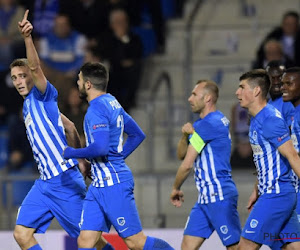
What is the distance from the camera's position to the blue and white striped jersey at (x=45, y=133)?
6.70m

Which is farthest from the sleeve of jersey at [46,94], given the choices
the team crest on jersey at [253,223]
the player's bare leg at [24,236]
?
the team crest on jersey at [253,223]

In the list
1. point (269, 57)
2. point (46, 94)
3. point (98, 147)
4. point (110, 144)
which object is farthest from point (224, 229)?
point (269, 57)

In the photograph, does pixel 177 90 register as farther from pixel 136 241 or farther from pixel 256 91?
pixel 136 241

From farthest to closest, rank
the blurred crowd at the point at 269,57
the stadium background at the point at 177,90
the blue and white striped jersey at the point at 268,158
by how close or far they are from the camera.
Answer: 1. the blurred crowd at the point at 269,57
2. the stadium background at the point at 177,90
3. the blue and white striped jersey at the point at 268,158

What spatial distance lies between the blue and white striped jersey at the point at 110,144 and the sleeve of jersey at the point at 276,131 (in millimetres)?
1087

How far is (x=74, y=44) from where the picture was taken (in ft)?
34.3

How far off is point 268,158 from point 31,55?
6.32 ft

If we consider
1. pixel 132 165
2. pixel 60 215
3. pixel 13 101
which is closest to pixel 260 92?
pixel 60 215

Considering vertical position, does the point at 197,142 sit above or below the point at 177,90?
below

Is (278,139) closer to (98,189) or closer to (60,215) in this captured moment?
(98,189)

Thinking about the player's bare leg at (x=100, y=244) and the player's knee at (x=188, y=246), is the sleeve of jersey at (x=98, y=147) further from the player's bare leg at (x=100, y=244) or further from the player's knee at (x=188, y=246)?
the player's knee at (x=188, y=246)

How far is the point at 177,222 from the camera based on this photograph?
339 inches

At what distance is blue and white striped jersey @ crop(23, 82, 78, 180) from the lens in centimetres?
670

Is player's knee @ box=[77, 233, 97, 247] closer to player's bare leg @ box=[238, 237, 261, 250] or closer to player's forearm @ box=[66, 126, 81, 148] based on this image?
player's forearm @ box=[66, 126, 81, 148]
